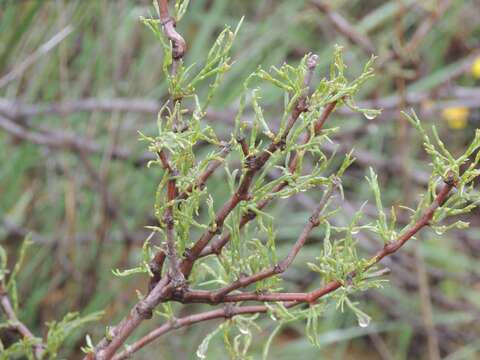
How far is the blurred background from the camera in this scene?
56.9 inches

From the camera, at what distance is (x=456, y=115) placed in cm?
178

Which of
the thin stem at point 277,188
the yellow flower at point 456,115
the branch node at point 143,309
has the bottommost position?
the branch node at point 143,309

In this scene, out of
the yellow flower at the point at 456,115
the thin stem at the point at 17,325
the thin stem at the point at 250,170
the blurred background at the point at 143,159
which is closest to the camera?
the thin stem at the point at 250,170

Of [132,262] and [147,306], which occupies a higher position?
[147,306]

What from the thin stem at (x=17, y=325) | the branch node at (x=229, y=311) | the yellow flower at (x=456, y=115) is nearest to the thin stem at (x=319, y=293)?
the branch node at (x=229, y=311)

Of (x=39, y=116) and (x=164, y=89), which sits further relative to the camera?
(x=164, y=89)

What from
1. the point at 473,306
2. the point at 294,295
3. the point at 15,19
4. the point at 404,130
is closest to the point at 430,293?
the point at 473,306

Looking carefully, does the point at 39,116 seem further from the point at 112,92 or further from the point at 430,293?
the point at 430,293

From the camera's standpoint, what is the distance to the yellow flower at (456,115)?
1779 millimetres

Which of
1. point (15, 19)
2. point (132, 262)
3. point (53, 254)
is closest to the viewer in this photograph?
point (15, 19)

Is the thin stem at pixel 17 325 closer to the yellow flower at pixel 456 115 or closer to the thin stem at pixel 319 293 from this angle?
the thin stem at pixel 319 293

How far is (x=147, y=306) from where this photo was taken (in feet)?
1.78

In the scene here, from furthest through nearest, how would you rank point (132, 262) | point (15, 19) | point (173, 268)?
point (132, 262) < point (15, 19) < point (173, 268)

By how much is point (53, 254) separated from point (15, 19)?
18.9 inches
